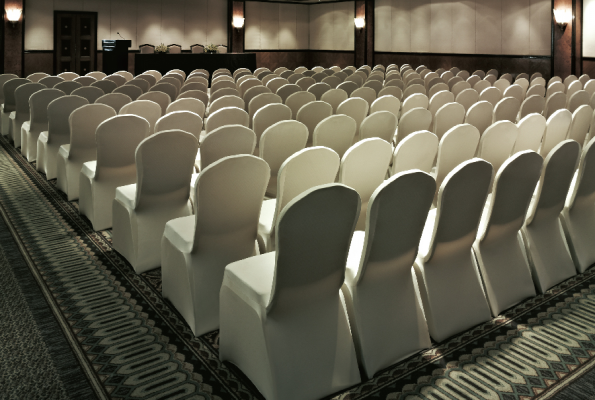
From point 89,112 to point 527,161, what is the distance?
12.9 feet

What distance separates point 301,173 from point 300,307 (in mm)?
917

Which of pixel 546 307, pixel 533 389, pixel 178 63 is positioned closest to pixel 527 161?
pixel 546 307

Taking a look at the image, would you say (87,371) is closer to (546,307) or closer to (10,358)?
(10,358)

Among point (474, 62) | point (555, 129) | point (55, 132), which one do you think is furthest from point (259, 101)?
point (474, 62)

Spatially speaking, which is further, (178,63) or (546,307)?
(178,63)

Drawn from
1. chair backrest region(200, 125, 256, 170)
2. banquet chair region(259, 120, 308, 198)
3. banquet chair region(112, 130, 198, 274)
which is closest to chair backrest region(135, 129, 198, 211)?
banquet chair region(112, 130, 198, 274)

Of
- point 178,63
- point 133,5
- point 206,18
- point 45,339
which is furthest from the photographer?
point 206,18

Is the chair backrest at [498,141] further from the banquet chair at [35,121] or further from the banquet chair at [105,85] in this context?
the banquet chair at [105,85]

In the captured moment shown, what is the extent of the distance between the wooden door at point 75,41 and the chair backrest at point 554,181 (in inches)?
699

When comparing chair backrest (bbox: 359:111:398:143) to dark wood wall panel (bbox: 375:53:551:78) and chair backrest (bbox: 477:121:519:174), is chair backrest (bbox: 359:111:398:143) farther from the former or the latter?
dark wood wall panel (bbox: 375:53:551:78)

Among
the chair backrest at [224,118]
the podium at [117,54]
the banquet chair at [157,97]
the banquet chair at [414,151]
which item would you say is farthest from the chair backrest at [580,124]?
the podium at [117,54]

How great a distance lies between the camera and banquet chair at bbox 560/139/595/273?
395 cm

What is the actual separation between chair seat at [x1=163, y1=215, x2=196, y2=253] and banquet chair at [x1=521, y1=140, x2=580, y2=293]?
7.37ft

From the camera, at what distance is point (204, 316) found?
307cm
